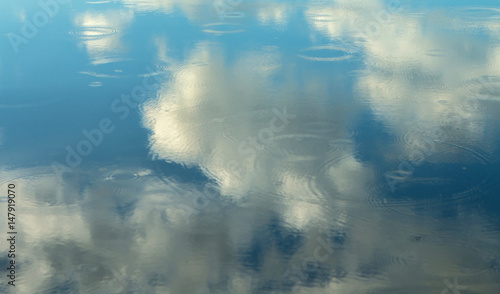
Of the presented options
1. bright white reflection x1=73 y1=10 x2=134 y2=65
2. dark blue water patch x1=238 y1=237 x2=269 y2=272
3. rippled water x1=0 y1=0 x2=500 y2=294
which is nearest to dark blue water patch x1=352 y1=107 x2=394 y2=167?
rippled water x1=0 y1=0 x2=500 y2=294

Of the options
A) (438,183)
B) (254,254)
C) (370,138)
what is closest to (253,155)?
(370,138)

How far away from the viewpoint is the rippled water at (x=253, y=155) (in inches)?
204

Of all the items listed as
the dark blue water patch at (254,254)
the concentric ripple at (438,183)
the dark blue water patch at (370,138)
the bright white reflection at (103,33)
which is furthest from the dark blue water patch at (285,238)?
the bright white reflection at (103,33)

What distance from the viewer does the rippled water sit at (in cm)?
518

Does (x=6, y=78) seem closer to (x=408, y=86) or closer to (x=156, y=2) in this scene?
(x=156, y=2)

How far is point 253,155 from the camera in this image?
6766mm

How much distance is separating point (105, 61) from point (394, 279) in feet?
20.1

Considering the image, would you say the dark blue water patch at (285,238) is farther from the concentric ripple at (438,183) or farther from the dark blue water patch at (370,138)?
the dark blue water patch at (370,138)

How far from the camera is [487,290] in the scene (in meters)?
4.84

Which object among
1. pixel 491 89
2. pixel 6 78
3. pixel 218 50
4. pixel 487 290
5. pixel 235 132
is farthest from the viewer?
pixel 218 50

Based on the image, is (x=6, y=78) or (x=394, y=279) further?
(x=6, y=78)

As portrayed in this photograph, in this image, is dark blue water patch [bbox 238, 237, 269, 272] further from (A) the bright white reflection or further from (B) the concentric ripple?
(A) the bright white reflection

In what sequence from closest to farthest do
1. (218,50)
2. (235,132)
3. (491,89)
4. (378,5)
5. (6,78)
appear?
(235,132), (491,89), (6,78), (218,50), (378,5)

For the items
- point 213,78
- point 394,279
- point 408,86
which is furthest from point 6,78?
point 394,279
